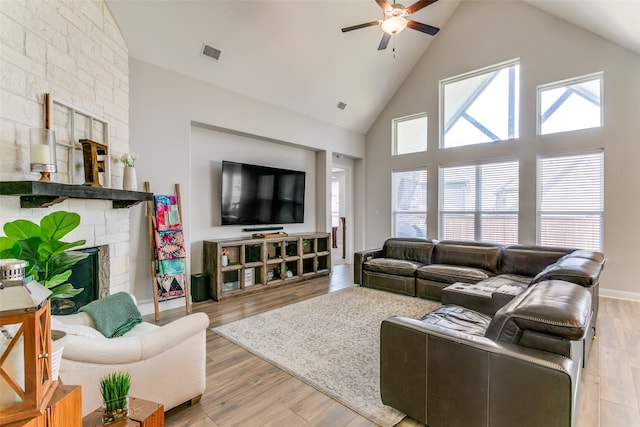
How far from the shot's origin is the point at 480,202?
5.66 meters

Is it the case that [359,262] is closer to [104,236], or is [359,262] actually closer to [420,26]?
[420,26]

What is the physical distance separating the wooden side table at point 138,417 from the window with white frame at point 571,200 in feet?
18.9

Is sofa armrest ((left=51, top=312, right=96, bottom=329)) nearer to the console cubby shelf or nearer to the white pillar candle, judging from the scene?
the white pillar candle

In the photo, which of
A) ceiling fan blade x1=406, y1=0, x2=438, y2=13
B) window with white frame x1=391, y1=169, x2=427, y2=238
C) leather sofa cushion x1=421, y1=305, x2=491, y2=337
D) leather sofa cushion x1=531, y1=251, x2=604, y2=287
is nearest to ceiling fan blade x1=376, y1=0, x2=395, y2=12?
ceiling fan blade x1=406, y1=0, x2=438, y2=13

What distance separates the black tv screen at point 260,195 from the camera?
4707 mm

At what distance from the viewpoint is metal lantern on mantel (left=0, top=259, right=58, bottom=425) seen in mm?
792

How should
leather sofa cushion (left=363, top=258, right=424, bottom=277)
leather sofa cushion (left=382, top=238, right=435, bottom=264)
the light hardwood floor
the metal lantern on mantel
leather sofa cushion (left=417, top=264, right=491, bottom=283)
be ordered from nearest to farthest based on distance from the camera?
1. the metal lantern on mantel
2. the light hardwood floor
3. leather sofa cushion (left=417, top=264, right=491, bottom=283)
4. leather sofa cushion (left=363, top=258, right=424, bottom=277)
5. leather sofa cushion (left=382, top=238, right=435, bottom=264)

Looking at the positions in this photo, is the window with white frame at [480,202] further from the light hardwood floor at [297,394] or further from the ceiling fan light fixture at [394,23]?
the ceiling fan light fixture at [394,23]

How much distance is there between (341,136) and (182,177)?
142 inches

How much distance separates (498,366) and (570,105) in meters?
5.19

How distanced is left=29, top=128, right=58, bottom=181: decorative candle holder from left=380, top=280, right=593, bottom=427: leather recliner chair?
2.57m

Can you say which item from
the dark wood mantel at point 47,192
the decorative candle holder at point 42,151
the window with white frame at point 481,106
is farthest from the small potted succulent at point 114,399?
the window with white frame at point 481,106

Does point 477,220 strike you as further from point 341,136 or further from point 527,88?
point 341,136

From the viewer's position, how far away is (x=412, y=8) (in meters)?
3.15
